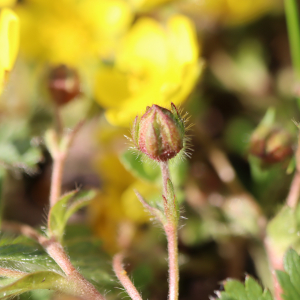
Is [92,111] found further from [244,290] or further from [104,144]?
[244,290]

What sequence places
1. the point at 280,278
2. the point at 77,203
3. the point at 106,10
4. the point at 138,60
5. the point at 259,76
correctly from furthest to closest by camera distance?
the point at 259,76 → the point at 106,10 → the point at 138,60 → the point at 77,203 → the point at 280,278

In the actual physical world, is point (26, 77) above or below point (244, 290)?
above

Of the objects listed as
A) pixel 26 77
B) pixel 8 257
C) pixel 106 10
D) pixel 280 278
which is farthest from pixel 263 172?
pixel 26 77

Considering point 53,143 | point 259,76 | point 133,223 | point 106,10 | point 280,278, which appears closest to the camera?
point 280,278

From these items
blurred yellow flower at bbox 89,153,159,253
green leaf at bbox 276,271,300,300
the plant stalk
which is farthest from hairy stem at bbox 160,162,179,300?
the plant stalk

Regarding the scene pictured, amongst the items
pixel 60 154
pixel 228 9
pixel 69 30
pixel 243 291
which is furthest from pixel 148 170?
pixel 228 9

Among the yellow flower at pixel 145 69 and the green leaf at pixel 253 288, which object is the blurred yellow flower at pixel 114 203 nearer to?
the yellow flower at pixel 145 69

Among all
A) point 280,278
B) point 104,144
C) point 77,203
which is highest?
point 104,144
